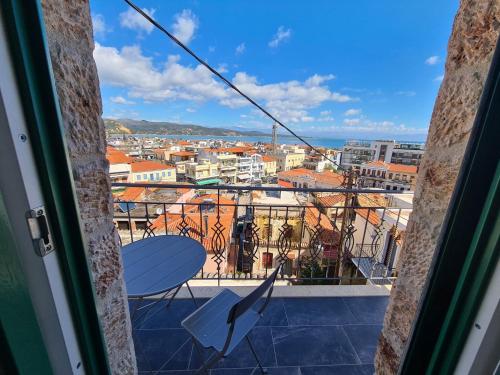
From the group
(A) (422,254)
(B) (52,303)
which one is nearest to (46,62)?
(B) (52,303)

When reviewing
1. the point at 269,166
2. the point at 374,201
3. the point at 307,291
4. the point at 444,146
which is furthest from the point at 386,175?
the point at 444,146

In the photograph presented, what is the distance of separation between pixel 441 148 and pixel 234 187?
176 centimetres

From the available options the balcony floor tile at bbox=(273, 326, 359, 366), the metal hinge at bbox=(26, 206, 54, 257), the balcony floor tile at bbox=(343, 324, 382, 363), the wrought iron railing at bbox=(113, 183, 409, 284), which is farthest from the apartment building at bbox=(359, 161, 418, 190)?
the metal hinge at bbox=(26, 206, 54, 257)

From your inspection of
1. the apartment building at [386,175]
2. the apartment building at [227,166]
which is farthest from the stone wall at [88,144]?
the apartment building at [227,166]

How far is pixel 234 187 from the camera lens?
2.33 metres

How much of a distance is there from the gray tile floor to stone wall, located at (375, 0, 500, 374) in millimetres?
899

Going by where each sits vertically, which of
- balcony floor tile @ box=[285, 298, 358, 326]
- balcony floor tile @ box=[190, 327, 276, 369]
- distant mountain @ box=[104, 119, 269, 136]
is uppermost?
distant mountain @ box=[104, 119, 269, 136]

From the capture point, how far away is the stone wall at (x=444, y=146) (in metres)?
0.70

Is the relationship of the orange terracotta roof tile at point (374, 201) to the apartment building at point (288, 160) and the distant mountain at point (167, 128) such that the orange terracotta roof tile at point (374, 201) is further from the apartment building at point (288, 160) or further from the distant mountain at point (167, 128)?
the apartment building at point (288, 160)

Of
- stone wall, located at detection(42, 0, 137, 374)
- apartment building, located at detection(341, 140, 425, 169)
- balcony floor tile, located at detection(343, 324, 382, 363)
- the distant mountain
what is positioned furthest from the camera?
apartment building, located at detection(341, 140, 425, 169)

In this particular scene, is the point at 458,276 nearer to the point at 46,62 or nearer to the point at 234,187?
the point at 46,62

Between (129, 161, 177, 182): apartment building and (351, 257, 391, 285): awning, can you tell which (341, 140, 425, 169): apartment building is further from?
(351, 257, 391, 285): awning

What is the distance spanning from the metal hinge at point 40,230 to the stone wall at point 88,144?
0.56 feet

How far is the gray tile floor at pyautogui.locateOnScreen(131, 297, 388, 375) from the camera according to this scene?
1673 millimetres
